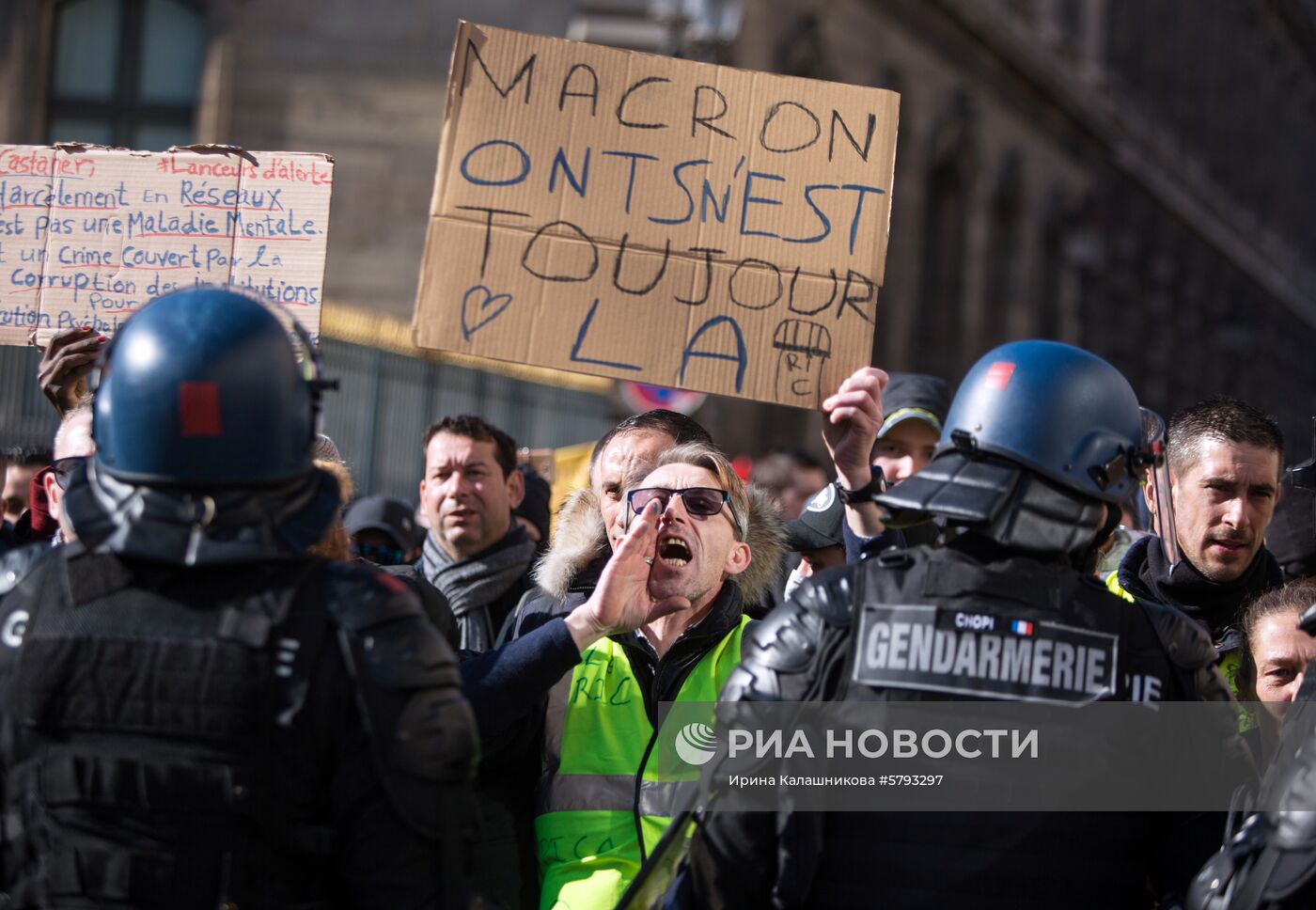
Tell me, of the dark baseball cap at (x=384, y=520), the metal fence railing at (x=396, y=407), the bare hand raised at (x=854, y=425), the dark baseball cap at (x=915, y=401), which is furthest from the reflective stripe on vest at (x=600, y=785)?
the metal fence railing at (x=396, y=407)

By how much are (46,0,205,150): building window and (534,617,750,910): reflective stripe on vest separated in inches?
446

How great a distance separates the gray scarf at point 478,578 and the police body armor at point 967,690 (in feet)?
7.89

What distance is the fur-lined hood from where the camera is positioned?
3855mm

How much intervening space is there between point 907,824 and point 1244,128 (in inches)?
1713

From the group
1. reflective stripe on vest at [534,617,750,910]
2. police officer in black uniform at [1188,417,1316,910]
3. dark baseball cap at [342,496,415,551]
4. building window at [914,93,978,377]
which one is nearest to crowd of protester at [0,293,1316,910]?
reflective stripe on vest at [534,617,750,910]

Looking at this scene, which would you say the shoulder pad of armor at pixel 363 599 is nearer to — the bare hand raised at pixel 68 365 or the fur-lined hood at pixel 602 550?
the fur-lined hood at pixel 602 550

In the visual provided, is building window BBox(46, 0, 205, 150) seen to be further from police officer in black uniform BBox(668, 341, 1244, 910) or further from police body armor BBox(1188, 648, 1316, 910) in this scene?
police body armor BBox(1188, 648, 1316, 910)

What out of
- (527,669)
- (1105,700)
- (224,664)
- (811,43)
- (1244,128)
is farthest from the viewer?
(1244,128)

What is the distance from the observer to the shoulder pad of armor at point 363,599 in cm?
234

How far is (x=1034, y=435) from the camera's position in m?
2.61

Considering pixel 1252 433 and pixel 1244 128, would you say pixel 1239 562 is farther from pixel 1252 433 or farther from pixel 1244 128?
pixel 1244 128

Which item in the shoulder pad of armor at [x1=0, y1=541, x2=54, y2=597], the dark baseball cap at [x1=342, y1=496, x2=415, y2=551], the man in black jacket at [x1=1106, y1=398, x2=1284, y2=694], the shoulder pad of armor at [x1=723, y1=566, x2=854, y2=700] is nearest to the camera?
the shoulder pad of armor at [x1=0, y1=541, x2=54, y2=597]

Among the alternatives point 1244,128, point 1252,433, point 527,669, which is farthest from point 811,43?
point 1244,128

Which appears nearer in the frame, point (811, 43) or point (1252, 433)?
point (1252, 433)
